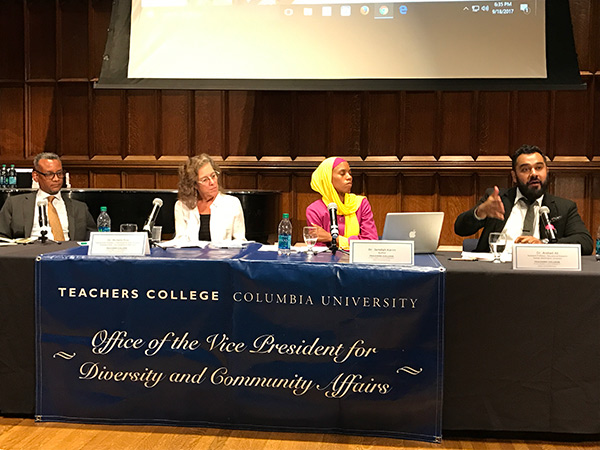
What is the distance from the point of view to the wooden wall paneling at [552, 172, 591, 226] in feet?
22.4

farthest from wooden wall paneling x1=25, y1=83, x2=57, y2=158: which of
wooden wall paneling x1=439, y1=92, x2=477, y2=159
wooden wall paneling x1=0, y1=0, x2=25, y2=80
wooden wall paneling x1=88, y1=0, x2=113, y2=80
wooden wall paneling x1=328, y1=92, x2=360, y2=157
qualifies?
wooden wall paneling x1=439, y1=92, x2=477, y2=159

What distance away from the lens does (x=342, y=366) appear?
2938 mm

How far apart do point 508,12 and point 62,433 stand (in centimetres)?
457

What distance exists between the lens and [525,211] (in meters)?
3.89

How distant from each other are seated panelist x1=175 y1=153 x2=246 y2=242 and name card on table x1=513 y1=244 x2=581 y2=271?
197 centimetres

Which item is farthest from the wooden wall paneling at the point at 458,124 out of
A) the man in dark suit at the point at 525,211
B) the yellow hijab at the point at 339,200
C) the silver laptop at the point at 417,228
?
the silver laptop at the point at 417,228

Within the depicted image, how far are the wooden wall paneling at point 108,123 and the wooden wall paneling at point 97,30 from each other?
0.92 ft

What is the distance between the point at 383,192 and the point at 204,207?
3.12m

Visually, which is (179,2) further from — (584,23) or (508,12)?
(584,23)

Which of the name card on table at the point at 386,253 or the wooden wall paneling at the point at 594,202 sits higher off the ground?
the wooden wall paneling at the point at 594,202

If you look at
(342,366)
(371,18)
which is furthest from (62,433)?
(371,18)

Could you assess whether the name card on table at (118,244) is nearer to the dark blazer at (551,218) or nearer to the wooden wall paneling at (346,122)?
the dark blazer at (551,218)

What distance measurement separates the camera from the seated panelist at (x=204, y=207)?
168 inches

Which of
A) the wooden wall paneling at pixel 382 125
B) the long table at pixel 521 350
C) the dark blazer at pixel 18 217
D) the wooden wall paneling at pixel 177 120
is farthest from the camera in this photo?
the wooden wall paneling at pixel 177 120
